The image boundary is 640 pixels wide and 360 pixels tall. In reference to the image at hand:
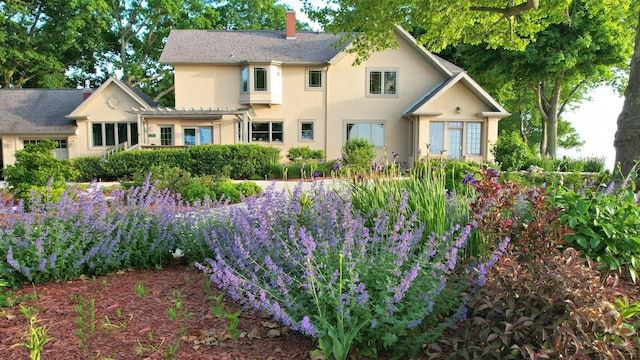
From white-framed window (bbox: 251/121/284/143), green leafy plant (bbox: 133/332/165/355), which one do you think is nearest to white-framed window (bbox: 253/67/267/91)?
white-framed window (bbox: 251/121/284/143)

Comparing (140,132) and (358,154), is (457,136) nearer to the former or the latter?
(358,154)

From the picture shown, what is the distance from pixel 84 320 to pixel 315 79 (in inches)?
796

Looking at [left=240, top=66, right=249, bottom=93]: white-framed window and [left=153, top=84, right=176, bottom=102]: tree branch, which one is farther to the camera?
[left=153, top=84, right=176, bottom=102]: tree branch

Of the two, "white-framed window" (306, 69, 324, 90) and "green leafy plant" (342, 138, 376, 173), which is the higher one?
"white-framed window" (306, 69, 324, 90)

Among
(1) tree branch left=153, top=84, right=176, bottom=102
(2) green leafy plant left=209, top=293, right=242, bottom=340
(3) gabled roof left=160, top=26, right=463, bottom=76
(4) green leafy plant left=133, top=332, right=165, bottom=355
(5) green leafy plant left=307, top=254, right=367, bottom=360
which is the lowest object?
(4) green leafy plant left=133, top=332, right=165, bottom=355

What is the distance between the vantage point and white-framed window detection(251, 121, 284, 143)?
73.6 feet

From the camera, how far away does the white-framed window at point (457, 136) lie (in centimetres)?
2123

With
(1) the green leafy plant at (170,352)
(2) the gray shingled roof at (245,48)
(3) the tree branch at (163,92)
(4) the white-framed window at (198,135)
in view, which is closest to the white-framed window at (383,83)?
(2) the gray shingled roof at (245,48)

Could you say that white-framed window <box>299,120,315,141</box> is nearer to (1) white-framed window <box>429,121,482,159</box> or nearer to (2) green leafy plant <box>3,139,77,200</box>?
(1) white-framed window <box>429,121,482,159</box>

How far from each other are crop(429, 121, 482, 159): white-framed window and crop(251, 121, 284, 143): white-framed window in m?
7.70

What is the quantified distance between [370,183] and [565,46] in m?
20.5

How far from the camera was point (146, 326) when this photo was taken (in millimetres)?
3010

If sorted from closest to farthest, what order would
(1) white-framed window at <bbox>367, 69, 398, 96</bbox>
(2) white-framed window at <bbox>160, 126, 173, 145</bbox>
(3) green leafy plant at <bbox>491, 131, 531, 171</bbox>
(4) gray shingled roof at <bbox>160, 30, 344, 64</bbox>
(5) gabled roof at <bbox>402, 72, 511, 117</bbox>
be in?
(3) green leafy plant at <bbox>491, 131, 531, 171</bbox> < (5) gabled roof at <bbox>402, 72, 511, 117</bbox> < (4) gray shingled roof at <bbox>160, 30, 344, 64</bbox> < (2) white-framed window at <bbox>160, 126, 173, 145</bbox> < (1) white-framed window at <bbox>367, 69, 398, 96</bbox>

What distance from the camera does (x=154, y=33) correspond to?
33125 millimetres
